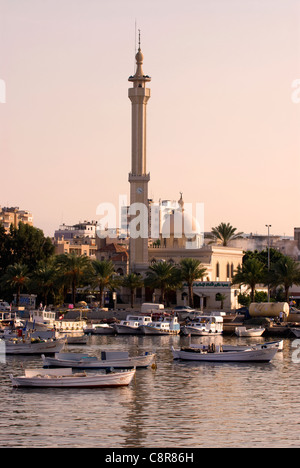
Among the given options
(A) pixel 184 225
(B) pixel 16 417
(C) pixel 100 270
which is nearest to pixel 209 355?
(B) pixel 16 417

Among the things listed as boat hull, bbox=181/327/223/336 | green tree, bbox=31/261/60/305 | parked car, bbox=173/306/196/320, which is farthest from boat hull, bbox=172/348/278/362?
green tree, bbox=31/261/60/305

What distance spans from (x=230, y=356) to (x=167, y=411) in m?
19.4

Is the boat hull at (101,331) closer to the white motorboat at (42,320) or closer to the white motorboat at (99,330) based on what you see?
the white motorboat at (99,330)

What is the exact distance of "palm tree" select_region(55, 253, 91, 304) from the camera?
10194 cm

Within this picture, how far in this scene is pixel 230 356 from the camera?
197 feet

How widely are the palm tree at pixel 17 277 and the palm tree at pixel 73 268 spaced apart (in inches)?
244

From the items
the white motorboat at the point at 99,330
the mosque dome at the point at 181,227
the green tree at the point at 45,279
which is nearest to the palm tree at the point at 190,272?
the green tree at the point at 45,279

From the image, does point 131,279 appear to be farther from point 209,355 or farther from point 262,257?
point 209,355

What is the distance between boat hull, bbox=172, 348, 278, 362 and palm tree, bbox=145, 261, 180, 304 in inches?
1750

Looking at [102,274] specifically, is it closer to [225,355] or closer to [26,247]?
[26,247]

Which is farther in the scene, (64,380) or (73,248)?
(73,248)

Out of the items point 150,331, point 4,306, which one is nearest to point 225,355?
point 150,331

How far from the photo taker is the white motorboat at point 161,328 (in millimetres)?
87688

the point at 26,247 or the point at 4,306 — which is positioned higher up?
the point at 26,247
